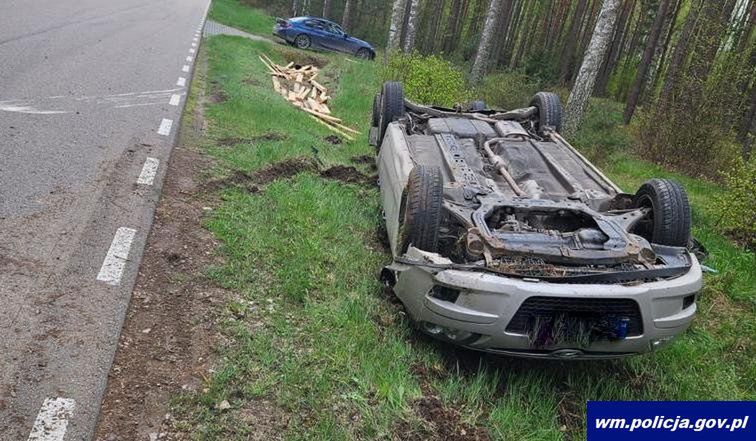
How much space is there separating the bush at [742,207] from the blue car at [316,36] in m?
18.0

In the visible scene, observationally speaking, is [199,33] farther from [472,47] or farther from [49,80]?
[472,47]

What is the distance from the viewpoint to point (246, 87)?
12.1 meters

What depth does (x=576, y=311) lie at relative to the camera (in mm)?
3400

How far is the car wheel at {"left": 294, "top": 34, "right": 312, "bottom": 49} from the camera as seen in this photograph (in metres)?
22.0

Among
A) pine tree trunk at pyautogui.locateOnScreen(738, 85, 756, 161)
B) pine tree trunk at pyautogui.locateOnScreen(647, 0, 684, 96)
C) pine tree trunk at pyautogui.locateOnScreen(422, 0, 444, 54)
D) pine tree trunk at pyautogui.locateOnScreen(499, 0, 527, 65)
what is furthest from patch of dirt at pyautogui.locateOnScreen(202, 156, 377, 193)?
pine tree trunk at pyautogui.locateOnScreen(499, 0, 527, 65)

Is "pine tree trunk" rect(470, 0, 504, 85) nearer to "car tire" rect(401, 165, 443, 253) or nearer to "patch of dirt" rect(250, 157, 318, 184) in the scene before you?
"patch of dirt" rect(250, 157, 318, 184)

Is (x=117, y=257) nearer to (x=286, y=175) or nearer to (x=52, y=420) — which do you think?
(x=52, y=420)

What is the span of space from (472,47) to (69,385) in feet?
92.1

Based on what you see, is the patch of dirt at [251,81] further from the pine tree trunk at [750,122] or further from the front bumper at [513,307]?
the pine tree trunk at [750,122]

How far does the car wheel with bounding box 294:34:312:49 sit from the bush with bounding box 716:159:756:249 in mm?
17937

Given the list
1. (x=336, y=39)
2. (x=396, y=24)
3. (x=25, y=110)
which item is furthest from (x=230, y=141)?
(x=336, y=39)

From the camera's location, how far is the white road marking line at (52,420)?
2533mm

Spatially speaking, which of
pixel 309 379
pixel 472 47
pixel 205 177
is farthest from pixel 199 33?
pixel 309 379

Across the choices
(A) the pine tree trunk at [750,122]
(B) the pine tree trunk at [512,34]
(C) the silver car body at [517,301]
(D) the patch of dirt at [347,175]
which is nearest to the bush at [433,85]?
(D) the patch of dirt at [347,175]
